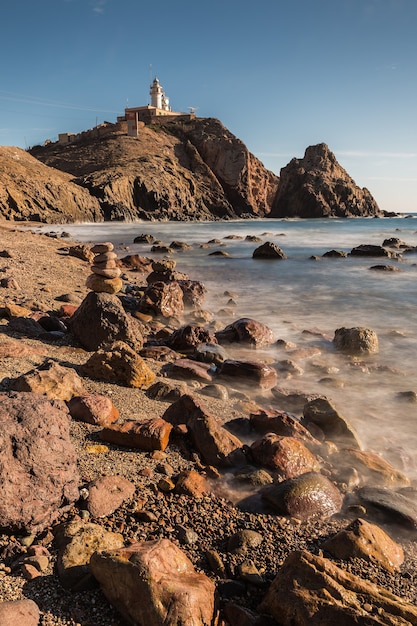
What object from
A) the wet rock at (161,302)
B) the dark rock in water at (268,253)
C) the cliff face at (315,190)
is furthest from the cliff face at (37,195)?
the cliff face at (315,190)

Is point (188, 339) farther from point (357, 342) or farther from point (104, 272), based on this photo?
point (357, 342)

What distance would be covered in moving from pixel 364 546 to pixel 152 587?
146cm

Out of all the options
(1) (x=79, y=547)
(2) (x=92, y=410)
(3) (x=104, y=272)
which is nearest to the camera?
(1) (x=79, y=547)

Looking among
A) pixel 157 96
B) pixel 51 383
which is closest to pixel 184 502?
pixel 51 383

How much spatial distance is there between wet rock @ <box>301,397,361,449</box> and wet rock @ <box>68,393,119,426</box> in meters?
2.09

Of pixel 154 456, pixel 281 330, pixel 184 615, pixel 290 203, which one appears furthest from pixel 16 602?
pixel 290 203

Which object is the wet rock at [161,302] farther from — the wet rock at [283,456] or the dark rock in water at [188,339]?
the wet rock at [283,456]

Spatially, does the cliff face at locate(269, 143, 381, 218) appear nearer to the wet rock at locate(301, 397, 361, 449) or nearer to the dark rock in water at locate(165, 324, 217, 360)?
the dark rock in water at locate(165, 324, 217, 360)

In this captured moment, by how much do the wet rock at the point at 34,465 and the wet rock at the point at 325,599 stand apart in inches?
51.9

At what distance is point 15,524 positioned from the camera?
252 centimetres

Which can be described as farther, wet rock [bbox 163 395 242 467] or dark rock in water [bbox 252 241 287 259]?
dark rock in water [bbox 252 241 287 259]

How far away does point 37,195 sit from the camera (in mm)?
44125

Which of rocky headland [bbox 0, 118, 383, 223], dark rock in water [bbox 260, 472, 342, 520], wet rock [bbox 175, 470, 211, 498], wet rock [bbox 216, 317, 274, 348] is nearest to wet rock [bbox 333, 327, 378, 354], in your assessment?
wet rock [bbox 216, 317, 274, 348]

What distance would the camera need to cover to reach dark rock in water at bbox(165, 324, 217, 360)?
7246 mm
